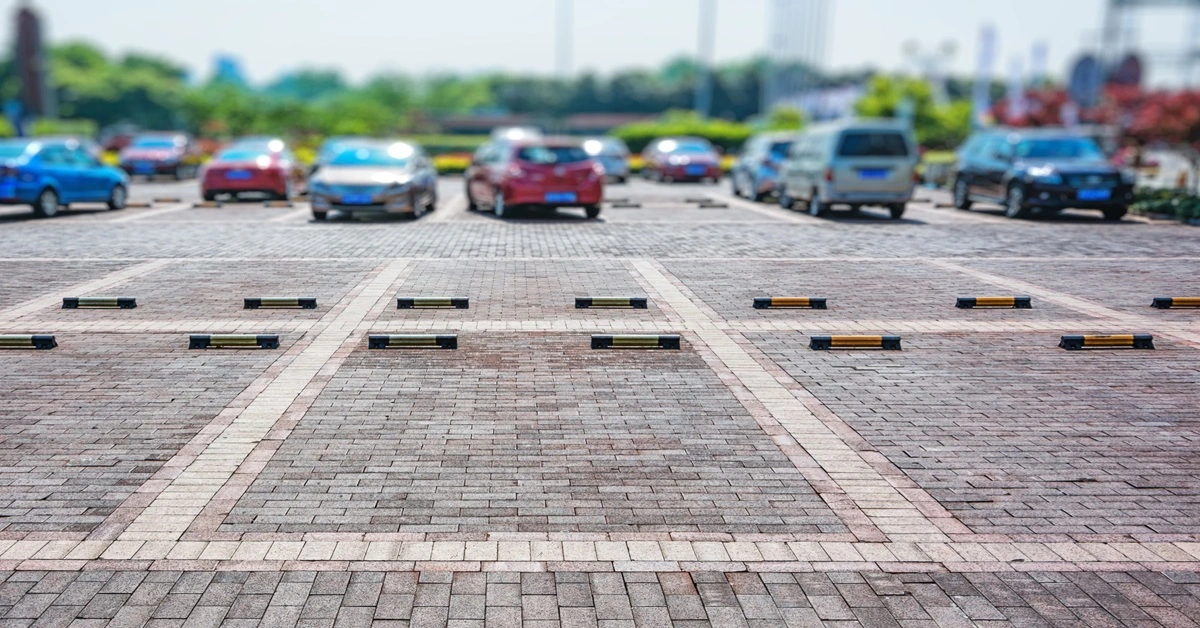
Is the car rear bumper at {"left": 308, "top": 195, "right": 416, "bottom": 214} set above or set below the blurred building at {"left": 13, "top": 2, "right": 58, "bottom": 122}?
below

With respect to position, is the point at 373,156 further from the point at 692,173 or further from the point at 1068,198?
the point at 692,173

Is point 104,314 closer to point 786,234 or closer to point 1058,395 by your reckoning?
point 1058,395

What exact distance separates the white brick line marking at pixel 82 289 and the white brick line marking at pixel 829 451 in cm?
656

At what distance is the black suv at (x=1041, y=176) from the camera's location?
20.0 m

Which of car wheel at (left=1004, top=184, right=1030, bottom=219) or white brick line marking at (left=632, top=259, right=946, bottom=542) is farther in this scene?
car wheel at (left=1004, top=184, right=1030, bottom=219)

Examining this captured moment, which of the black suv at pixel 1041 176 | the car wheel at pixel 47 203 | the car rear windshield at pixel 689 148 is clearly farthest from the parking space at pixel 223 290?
the car rear windshield at pixel 689 148

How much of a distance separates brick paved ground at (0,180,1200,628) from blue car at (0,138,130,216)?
8.44 metres

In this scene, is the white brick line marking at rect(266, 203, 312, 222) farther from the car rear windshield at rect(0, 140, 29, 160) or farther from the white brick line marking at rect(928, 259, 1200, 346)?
the white brick line marking at rect(928, 259, 1200, 346)

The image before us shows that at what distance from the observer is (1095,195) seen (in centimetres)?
2000

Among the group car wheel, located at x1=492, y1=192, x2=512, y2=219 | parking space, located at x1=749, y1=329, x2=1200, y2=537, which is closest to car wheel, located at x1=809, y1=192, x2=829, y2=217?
car wheel, located at x1=492, y1=192, x2=512, y2=219

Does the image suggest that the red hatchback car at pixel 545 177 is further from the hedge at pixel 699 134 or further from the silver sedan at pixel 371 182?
the hedge at pixel 699 134

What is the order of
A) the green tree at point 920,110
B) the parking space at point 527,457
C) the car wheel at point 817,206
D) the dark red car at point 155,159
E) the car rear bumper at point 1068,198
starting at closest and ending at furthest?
the parking space at point 527,457 → the car rear bumper at point 1068,198 → the car wheel at point 817,206 → the dark red car at point 155,159 → the green tree at point 920,110

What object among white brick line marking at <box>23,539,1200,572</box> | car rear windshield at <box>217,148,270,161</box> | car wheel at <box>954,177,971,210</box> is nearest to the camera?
white brick line marking at <box>23,539,1200,572</box>

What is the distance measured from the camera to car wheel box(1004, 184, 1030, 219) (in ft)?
67.0
